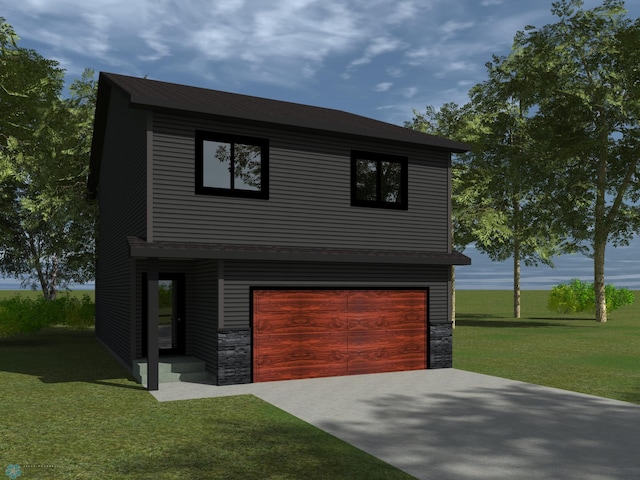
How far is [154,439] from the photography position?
8.23 meters

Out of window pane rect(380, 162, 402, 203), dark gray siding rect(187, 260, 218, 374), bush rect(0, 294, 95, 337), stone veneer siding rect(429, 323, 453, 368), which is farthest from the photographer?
bush rect(0, 294, 95, 337)

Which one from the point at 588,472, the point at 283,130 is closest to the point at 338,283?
the point at 283,130

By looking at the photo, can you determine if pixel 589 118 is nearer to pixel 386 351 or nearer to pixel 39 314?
pixel 386 351

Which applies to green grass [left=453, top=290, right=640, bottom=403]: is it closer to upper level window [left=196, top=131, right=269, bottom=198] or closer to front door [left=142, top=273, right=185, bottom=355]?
upper level window [left=196, top=131, right=269, bottom=198]

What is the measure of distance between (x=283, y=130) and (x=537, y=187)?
2293cm

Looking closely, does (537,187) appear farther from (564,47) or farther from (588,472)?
(588,472)

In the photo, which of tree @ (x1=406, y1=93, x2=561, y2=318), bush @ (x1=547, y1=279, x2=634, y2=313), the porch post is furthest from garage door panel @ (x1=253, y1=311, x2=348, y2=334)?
bush @ (x1=547, y1=279, x2=634, y2=313)

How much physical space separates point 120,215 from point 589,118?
25681 millimetres

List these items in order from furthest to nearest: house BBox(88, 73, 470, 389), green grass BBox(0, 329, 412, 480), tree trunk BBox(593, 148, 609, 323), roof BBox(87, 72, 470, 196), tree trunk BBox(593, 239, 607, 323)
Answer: tree trunk BBox(593, 239, 607, 323), tree trunk BBox(593, 148, 609, 323), house BBox(88, 73, 470, 389), roof BBox(87, 72, 470, 196), green grass BBox(0, 329, 412, 480)

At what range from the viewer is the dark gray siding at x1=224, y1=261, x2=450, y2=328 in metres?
13.0

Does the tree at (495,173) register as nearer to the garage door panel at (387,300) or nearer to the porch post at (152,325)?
the garage door panel at (387,300)

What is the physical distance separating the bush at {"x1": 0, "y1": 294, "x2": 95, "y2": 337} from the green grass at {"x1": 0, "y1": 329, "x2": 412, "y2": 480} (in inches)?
376

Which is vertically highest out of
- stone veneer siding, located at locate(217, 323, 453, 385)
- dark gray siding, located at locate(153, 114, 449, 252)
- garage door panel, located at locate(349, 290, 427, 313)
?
dark gray siding, located at locate(153, 114, 449, 252)

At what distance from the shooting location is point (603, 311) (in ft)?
105
